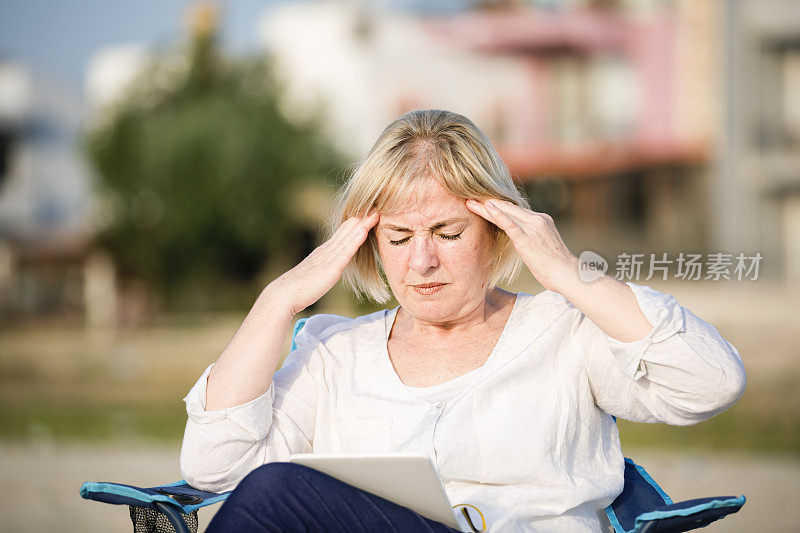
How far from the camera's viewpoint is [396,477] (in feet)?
7.01

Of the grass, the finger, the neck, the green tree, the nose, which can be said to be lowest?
the grass

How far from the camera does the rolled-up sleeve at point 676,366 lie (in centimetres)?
225

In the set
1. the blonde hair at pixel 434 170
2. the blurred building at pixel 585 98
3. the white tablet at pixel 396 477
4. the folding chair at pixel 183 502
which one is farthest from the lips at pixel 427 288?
the blurred building at pixel 585 98

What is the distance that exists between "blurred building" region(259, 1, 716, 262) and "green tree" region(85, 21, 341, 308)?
102 centimetres

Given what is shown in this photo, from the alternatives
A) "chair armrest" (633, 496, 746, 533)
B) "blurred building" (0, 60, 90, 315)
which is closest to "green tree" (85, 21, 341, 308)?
"blurred building" (0, 60, 90, 315)

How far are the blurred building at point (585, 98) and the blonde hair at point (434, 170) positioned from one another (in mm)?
16598

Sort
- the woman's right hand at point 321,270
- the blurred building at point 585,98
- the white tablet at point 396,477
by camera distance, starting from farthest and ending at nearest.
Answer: the blurred building at point 585,98
the woman's right hand at point 321,270
the white tablet at point 396,477

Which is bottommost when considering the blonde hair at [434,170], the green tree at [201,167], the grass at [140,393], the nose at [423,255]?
the grass at [140,393]

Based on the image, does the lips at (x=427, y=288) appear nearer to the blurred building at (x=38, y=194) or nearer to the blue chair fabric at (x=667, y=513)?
the blue chair fabric at (x=667, y=513)

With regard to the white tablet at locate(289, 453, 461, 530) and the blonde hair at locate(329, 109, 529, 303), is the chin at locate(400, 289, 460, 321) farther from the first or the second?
the white tablet at locate(289, 453, 461, 530)

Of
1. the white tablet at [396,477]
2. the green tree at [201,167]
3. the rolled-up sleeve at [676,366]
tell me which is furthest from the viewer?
the green tree at [201,167]

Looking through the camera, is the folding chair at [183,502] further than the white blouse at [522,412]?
Yes

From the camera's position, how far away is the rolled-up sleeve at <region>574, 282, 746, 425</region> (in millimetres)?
2252

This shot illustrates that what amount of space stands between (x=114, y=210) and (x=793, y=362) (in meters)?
13.3
